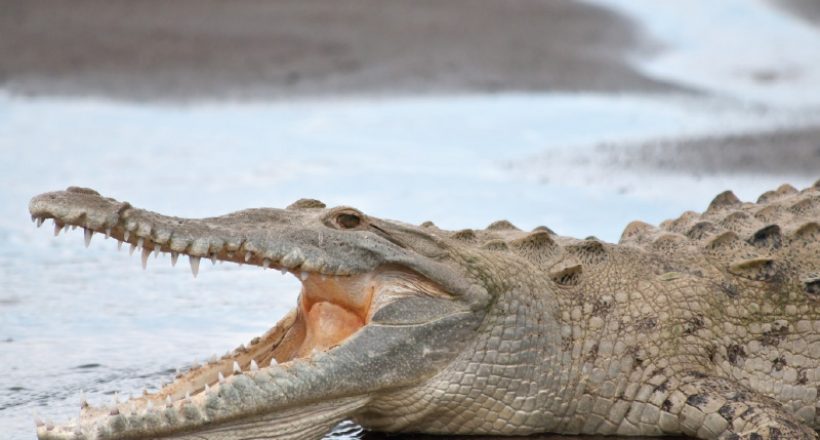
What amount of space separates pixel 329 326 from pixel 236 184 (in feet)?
18.4

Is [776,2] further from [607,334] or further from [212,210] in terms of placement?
[607,334]

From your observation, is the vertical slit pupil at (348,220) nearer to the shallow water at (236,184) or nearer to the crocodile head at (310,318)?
the crocodile head at (310,318)

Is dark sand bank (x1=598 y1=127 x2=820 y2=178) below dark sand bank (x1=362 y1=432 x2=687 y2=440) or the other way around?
the other way around

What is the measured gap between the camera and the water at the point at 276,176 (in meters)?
6.23

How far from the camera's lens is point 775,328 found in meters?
4.92

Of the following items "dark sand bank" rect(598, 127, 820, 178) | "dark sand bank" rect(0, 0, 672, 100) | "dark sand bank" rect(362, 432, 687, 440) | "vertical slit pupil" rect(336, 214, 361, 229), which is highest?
"dark sand bank" rect(0, 0, 672, 100)

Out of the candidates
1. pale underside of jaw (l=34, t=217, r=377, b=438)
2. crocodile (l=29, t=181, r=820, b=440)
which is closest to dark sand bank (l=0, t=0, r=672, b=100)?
crocodile (l=29, t=181, r=820, b=440)

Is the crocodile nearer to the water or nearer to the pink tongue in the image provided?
the pink tongue

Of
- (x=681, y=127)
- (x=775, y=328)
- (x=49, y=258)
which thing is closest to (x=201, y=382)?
(x=775, y=328)

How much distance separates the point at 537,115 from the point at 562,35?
253cm

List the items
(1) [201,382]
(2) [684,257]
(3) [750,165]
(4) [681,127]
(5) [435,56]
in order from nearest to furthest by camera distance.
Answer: (1) [201,382]
(2) [684,257]
(3) [750,165]
(4) [681,127]
(5) [435,56]

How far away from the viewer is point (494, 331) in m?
4.64

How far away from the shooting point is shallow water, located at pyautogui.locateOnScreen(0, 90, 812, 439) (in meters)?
6.12

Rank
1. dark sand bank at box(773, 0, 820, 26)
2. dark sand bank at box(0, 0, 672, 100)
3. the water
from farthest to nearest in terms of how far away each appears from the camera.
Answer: dark sand bank at box(773, 0, 820, 26)
dark sand bank at box(0, 0, 672, 100)
the water
